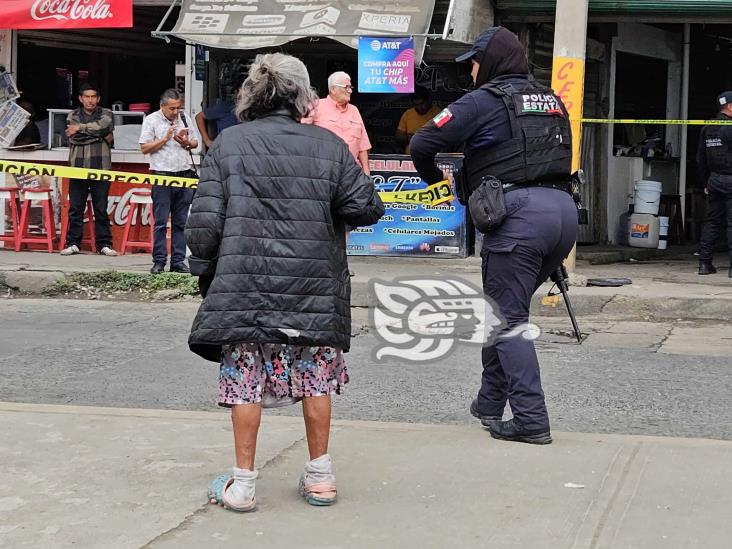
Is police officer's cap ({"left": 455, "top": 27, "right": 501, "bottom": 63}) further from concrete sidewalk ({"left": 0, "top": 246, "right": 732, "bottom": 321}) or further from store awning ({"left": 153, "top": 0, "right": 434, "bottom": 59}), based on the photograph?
store awning ({"left": 153, "top": 0, "right": 434, "bottom": 59})

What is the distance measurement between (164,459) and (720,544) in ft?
7.87

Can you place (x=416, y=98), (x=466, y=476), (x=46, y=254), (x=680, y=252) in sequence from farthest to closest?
1. (x=680, y=252)
2. (x=416, y=98)
3. (x=46, y=254)
4. (x=466, y=476)

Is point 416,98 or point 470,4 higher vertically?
point 470,4

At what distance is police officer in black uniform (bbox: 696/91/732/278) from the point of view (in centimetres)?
1188

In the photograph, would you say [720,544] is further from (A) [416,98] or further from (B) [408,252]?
(A) [416,98]

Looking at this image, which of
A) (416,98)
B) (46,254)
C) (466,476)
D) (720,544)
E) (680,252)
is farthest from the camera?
(680,252)

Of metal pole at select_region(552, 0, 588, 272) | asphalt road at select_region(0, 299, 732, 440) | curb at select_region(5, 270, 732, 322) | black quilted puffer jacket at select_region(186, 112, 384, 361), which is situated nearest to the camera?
black quilted puffer jacket at select_region(186, 112, 384, 361)

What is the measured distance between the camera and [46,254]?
13.2m

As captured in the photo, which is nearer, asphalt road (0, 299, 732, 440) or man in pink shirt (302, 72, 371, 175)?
asphalt road (0, 299, 732, 440)

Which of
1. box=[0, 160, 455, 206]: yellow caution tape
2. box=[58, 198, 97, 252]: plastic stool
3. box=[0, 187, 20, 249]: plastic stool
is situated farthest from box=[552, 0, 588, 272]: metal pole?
box=[0, 187, 20, 249]: plastic stool

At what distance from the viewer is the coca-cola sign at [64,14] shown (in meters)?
12.7

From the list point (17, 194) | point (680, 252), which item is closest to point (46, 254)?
point (17, 194)

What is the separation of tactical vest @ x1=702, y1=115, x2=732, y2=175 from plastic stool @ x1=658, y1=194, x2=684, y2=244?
413 cm

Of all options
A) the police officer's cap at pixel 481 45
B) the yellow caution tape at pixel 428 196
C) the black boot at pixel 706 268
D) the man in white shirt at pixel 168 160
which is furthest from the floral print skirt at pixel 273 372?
the black boot at pixel 706 268
